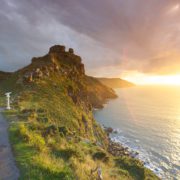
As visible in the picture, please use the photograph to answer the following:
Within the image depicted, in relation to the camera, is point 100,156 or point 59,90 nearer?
point 100,156

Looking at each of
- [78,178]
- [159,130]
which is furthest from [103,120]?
[78,178]

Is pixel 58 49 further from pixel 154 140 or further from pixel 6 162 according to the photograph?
pixel 6 162

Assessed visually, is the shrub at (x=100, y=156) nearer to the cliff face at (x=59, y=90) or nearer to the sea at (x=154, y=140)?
the cliff face at (x=59, y=90)

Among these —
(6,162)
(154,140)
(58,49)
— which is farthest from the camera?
(58,49)

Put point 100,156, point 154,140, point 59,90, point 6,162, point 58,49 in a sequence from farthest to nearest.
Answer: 1. point 58,49
2. point 154,140
3. point 59,90
4. point 100,156
5. point 6,162

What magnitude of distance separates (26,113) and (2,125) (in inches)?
213

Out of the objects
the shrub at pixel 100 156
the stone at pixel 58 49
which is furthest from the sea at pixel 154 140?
the stone at pixel 58 49

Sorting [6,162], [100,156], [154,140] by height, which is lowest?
[154,140]

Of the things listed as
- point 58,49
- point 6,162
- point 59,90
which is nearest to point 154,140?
point 59,90

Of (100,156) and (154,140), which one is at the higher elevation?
(100,156)

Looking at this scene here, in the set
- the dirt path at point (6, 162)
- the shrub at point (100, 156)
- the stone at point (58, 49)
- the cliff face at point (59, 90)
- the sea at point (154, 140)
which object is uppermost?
the stone at point (58, 49)

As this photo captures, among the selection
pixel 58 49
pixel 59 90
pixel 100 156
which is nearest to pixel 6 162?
pixel 100 156

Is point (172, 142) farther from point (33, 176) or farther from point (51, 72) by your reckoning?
point (33, 176)

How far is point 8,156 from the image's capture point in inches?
386
